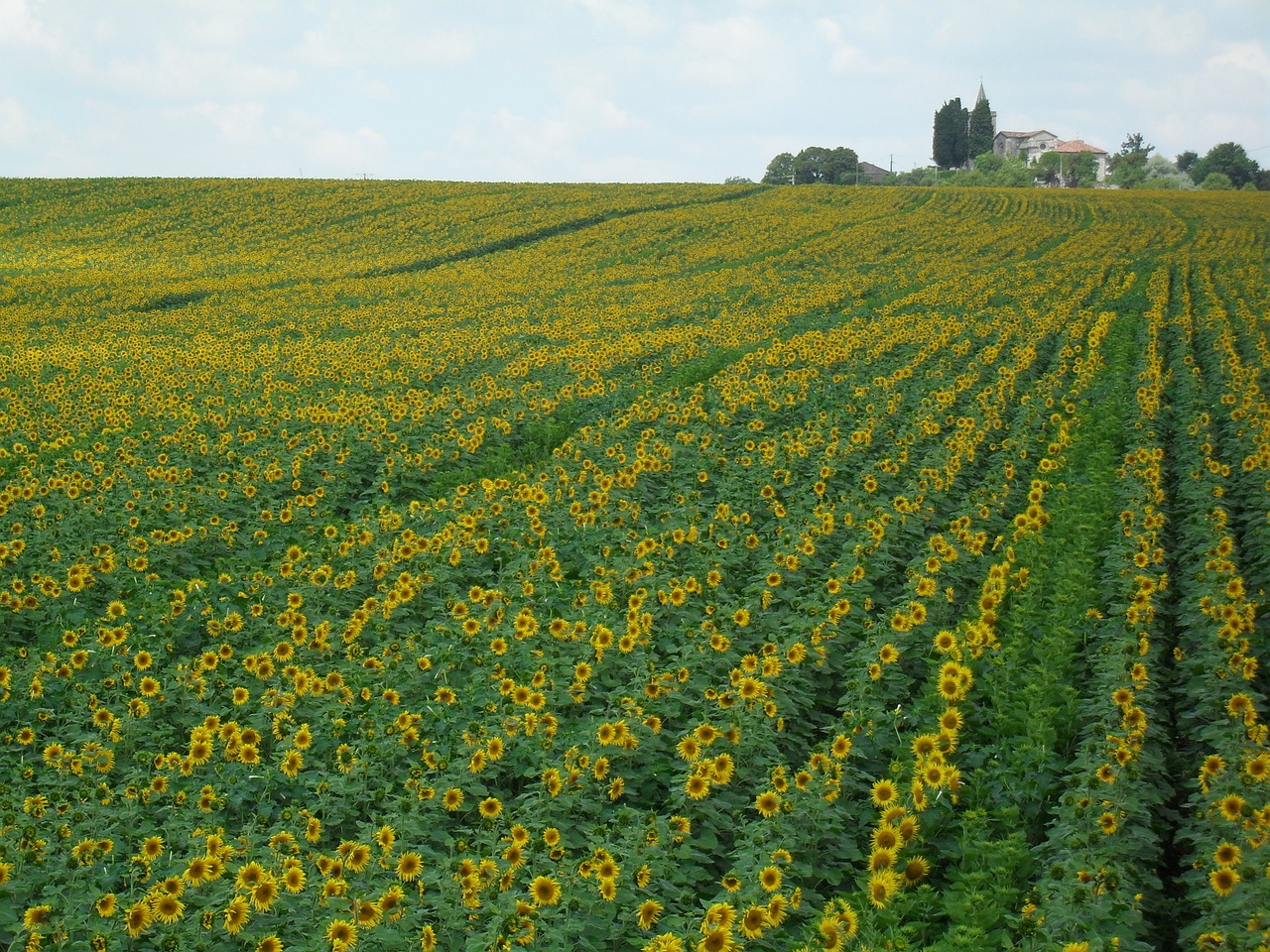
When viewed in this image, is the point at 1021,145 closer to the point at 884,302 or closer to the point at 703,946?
the point at 884,302

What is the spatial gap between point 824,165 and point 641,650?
324ft

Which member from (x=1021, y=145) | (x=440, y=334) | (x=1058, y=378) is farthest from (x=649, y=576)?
(x=1021, y=145)

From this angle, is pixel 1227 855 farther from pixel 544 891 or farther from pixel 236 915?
pixel 236 915

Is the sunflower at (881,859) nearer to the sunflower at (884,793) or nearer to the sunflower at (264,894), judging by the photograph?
the sunflower at (884,793)

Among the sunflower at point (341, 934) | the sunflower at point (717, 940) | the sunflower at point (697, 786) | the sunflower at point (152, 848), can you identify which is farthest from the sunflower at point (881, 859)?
the sunflower at point (152, 848)

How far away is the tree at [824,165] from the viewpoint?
9699cm

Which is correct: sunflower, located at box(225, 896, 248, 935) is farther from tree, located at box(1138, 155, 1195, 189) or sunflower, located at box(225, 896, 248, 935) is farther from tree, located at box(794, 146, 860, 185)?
tree, located at box(794, 146, 860, 185)

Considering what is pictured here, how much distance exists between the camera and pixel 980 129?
109312mm

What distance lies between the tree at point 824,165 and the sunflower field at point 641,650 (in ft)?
279

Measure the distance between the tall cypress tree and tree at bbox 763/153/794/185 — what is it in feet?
74.8

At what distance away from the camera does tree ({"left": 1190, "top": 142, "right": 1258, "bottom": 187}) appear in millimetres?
88812

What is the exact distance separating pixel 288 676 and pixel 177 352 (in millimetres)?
14307

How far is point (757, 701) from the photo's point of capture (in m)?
5.61

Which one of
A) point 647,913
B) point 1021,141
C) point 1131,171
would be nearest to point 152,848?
point 647,913
